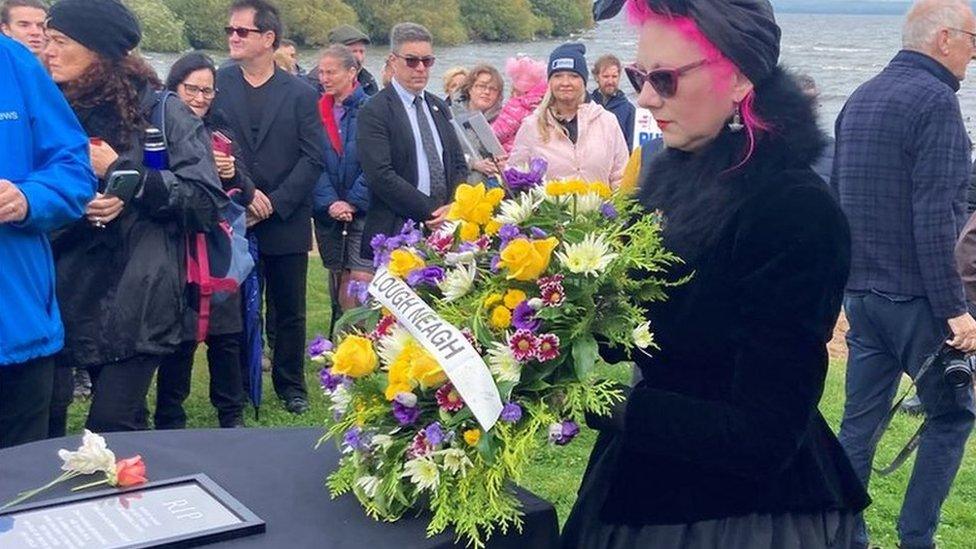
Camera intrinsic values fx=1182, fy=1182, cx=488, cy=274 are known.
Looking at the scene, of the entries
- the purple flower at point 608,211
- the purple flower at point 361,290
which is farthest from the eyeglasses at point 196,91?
the purple flower at point 608,211

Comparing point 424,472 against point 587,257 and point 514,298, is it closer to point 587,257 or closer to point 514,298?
point 514,298

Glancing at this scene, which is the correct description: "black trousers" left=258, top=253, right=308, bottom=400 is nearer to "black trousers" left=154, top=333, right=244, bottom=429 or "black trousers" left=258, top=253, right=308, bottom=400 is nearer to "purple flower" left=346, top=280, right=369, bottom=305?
"black trousers" left=154, top=333, right=244, bottom=429

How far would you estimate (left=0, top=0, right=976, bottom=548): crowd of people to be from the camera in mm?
2061

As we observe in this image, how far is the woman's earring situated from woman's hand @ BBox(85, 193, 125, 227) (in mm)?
2464

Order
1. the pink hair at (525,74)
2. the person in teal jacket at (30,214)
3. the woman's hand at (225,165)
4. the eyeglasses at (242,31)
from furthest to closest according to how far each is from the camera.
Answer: the pink hair at (525,74) → the eyeglasses at (242,31) → the woman's hand at (225,165) → the person in teal jacket at (30,214)

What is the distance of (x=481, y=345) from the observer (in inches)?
78.0

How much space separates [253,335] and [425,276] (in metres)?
3.96

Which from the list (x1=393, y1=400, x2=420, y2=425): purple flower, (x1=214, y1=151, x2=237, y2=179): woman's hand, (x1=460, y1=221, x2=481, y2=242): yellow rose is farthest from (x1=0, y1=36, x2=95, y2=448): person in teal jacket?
(x1=214, y1=151, x2=237, y2=179): woman's hand

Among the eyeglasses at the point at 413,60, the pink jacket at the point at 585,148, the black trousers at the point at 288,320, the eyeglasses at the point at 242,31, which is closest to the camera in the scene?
the eyeglasses at the point at 242,31

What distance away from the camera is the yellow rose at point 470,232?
7.11 ft

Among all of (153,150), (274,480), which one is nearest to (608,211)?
(274,480)

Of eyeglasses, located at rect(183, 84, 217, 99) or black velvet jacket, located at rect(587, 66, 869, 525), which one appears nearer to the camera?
black velvet jacket, located at rect(587, 66, 869, 525)

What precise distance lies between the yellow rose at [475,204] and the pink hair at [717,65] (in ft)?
1.44

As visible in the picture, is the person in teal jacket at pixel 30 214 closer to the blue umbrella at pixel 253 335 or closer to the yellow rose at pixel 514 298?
the yellow rose at pixel 514 298
